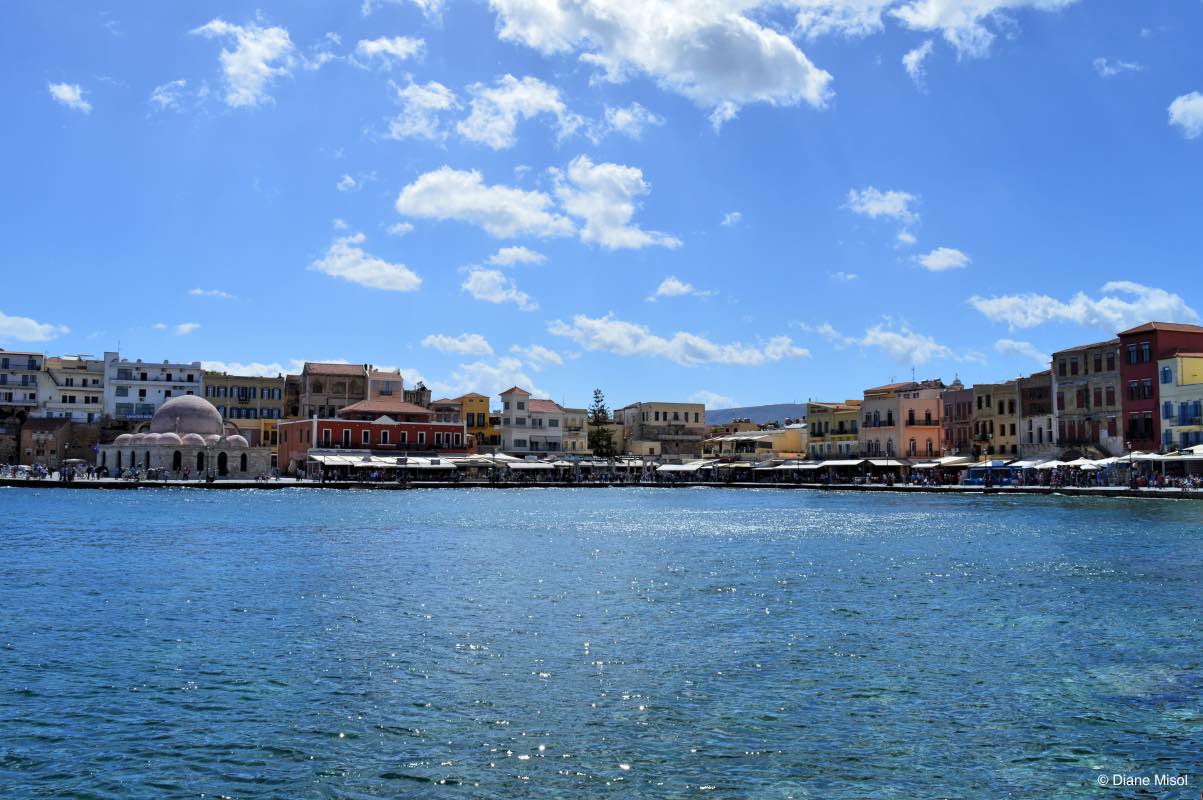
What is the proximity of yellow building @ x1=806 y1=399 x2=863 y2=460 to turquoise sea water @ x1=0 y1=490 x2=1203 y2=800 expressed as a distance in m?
59.6

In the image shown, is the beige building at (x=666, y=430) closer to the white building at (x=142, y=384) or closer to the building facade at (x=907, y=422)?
the building facade at (x=907, y=422)

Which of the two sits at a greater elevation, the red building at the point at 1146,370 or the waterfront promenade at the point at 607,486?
the red building at the point at 1146,370

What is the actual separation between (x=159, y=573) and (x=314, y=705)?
1414cm

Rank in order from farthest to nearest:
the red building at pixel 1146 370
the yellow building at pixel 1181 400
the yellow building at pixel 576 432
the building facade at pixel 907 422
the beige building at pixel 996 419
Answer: the yellow building at pixel 576 432 < the building facade at pixel 907 422 < the beige building at pixel 996 419 < the red building at pixel 1146 370 < the yellow building at pixel 1181 400

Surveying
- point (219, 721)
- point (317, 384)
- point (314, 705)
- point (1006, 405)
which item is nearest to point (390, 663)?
point (314, 705)

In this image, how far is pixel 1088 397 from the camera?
6419 centimetres

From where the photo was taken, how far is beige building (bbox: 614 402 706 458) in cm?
11169

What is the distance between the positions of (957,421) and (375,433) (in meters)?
47.6

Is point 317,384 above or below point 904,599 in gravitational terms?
above

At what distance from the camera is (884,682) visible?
13.4m

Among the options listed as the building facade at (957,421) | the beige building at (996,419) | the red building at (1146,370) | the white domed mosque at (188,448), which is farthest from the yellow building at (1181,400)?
the white domed mosque at (188,448)

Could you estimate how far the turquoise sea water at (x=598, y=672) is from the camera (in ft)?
32.5

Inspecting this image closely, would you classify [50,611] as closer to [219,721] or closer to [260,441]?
[219,721]

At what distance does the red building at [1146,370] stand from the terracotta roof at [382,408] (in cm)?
5620
